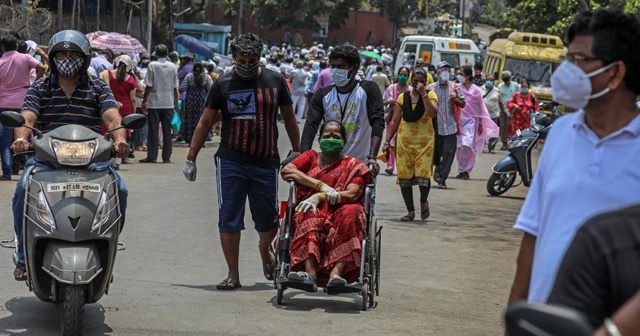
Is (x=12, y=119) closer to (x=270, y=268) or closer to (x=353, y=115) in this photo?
(x=270, y=268)

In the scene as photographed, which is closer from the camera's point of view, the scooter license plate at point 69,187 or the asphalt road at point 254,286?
the scooter license plate at point 69,187

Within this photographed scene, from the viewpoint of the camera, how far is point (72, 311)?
700 cm

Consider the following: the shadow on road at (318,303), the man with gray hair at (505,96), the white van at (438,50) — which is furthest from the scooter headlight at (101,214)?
the white van at (438,50)

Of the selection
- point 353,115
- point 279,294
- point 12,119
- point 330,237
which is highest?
point 12,119

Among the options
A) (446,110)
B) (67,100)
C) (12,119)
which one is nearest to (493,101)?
(446,110)

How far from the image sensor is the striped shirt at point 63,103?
7.86m

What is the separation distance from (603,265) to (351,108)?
7002 mm

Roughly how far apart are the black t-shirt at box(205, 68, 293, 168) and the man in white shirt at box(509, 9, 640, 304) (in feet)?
17.3

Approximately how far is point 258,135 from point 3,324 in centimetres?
241

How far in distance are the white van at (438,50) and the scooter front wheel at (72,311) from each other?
3504cm

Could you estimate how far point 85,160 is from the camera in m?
7.22

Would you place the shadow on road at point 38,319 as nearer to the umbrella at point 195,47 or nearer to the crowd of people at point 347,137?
the crowd of people at point 347,137

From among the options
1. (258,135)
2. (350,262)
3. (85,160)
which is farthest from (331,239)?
(85,160)

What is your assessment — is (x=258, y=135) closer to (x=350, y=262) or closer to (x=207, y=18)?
(x=350, y=262)
